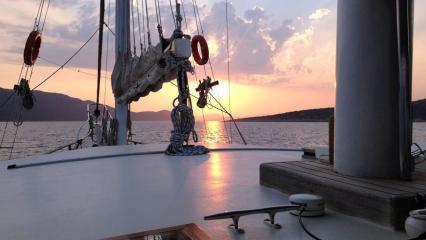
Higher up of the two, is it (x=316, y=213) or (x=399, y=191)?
(x=399, y=191)

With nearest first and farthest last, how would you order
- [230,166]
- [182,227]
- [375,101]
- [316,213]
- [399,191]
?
[182,227], [399,191], [316,213], [375,101], [230,166]

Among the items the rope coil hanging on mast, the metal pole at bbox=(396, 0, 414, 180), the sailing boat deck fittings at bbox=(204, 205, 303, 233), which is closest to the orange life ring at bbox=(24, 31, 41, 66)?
the rope coil hanging on mast

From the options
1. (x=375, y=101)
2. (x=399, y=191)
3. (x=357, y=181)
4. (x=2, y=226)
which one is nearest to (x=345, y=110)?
(x=375, y=101)

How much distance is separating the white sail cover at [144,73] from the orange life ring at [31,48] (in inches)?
72.6

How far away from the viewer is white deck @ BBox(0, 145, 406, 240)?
2.26 metres

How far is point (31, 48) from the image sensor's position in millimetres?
9141

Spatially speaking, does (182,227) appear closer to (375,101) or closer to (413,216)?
(413,216)

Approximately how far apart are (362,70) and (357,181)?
0.70 m

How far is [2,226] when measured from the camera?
2.49 metres

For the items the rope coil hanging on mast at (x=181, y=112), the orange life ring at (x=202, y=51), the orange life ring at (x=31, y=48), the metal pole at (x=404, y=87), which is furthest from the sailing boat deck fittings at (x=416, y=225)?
the orange life ring at (x=31, y=48)

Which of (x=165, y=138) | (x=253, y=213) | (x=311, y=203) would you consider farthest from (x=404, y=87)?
(x=165, y=138)

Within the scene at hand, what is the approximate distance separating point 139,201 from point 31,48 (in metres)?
7.26

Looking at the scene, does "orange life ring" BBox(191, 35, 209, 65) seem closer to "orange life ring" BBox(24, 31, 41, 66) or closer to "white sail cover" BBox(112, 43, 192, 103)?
"white sail cover" BBox(112, 43, 192, 103)

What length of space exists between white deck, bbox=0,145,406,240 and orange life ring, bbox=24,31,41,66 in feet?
15.4
